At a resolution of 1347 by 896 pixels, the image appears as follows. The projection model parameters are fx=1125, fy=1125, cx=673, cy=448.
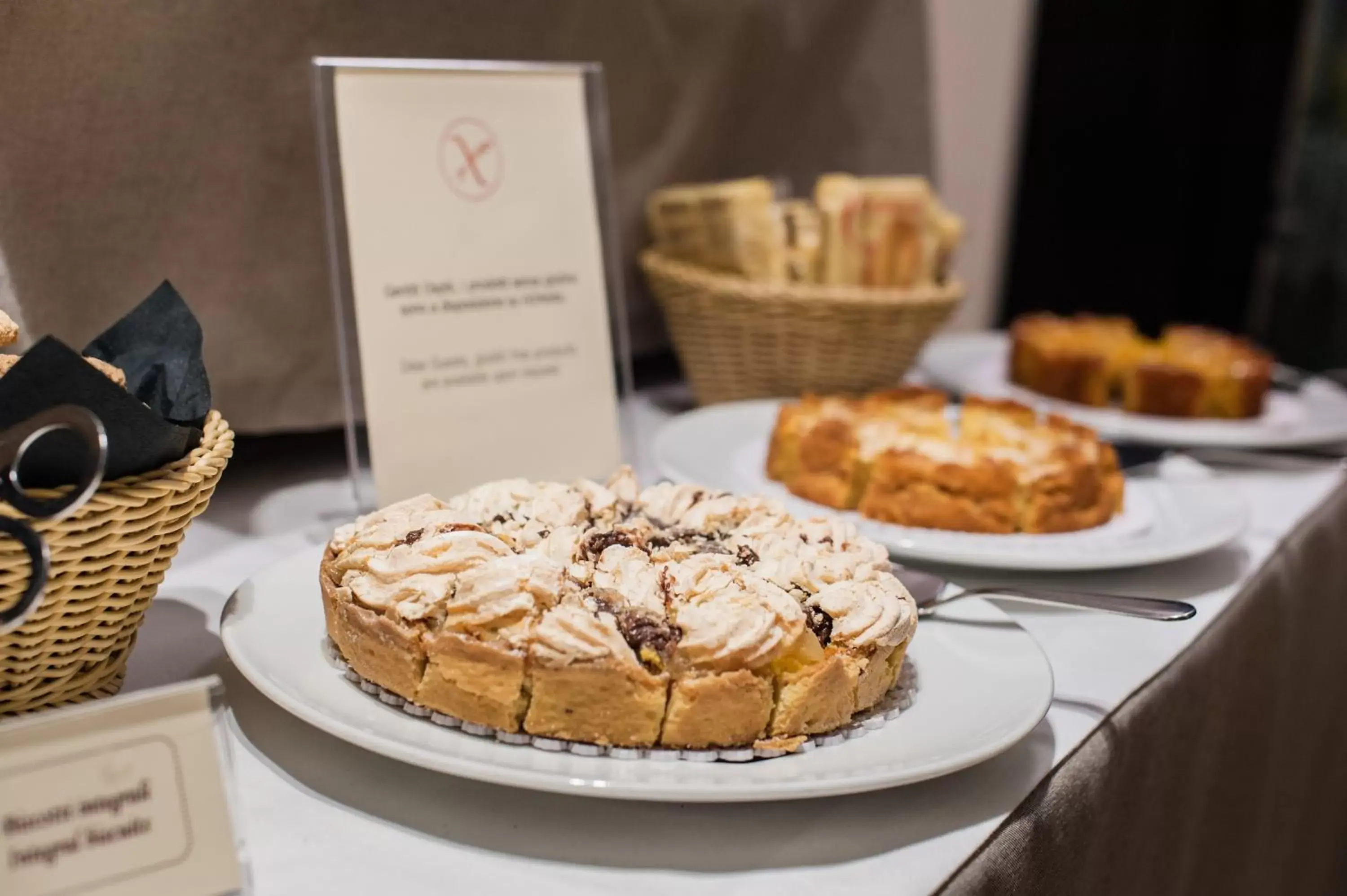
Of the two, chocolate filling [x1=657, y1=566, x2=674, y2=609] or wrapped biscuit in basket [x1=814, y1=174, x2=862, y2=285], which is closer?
chocolate filling [x1=657, y1=566, x2=674, y2=609]

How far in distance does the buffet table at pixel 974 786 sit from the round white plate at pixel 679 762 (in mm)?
39

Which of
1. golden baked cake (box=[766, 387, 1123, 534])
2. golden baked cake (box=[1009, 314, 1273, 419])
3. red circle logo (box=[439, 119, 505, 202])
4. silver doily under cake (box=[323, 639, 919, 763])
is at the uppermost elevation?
red circle logo (box=[439, 119, 505, 202])

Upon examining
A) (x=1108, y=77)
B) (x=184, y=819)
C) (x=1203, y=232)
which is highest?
(x=1108, y=77)

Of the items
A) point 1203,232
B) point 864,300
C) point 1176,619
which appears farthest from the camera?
point 1203,232

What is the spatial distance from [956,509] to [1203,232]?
2.60m

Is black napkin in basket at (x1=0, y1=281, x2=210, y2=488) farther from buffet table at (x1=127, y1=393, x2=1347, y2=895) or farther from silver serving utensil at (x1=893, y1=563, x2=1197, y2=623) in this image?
silver serving utensil at (x1=893, y1=563, x2=1197, y2=623)

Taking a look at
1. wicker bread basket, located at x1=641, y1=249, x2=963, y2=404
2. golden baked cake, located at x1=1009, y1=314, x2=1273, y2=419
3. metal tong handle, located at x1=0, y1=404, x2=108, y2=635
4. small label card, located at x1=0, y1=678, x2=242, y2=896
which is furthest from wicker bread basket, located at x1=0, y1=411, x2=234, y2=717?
golden baked cake, located at x1=1009, y1=314, x2=1273, y2=419

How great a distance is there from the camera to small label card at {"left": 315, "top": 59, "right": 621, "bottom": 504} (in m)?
1.08

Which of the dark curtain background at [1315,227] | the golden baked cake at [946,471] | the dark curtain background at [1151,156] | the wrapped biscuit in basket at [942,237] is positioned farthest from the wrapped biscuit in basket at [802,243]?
the dark curtain background at [1315,227]

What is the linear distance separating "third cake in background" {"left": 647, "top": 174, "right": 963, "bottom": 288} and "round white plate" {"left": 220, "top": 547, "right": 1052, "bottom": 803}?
0.81m

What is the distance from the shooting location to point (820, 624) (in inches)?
30.8

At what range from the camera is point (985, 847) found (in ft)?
2.36

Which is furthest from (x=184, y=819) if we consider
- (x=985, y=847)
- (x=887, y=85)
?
(x=887, y=85)

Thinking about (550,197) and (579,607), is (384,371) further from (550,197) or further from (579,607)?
(579,607)
